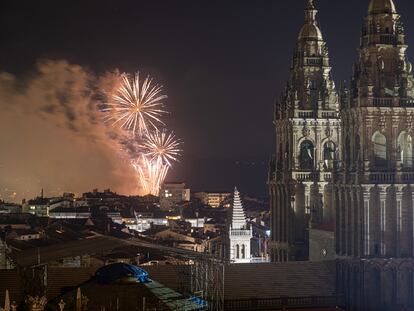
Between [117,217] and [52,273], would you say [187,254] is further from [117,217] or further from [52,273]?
[117,217]

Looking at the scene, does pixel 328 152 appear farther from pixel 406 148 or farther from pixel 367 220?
pixel 367 220

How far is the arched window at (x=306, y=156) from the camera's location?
68.9 meters

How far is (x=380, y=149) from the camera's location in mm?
53062

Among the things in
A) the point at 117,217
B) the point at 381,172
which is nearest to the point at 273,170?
the point at 381,172

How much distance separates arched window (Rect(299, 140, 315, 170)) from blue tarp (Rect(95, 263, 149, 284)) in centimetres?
2180

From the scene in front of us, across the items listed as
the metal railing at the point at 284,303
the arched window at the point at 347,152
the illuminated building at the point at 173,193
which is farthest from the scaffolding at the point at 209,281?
the illuminated building at the point at 173,193

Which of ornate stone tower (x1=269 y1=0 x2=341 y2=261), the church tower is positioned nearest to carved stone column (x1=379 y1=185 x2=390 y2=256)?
ornate stone tower (x1=269 y1=0 x2=341 y2=261)

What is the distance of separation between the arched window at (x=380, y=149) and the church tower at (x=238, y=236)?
25799 millimetres

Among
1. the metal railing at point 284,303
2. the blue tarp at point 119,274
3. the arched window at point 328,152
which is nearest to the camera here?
the blue tarp at point 119,274

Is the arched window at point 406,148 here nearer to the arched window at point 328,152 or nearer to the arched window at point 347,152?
the arched window at point 347,152

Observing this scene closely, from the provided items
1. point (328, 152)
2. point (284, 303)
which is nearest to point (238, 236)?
point (328, 152)

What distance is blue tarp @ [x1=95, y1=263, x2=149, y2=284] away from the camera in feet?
160

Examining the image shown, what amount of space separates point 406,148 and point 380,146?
1.36 m

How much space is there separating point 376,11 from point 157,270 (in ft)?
56.0
